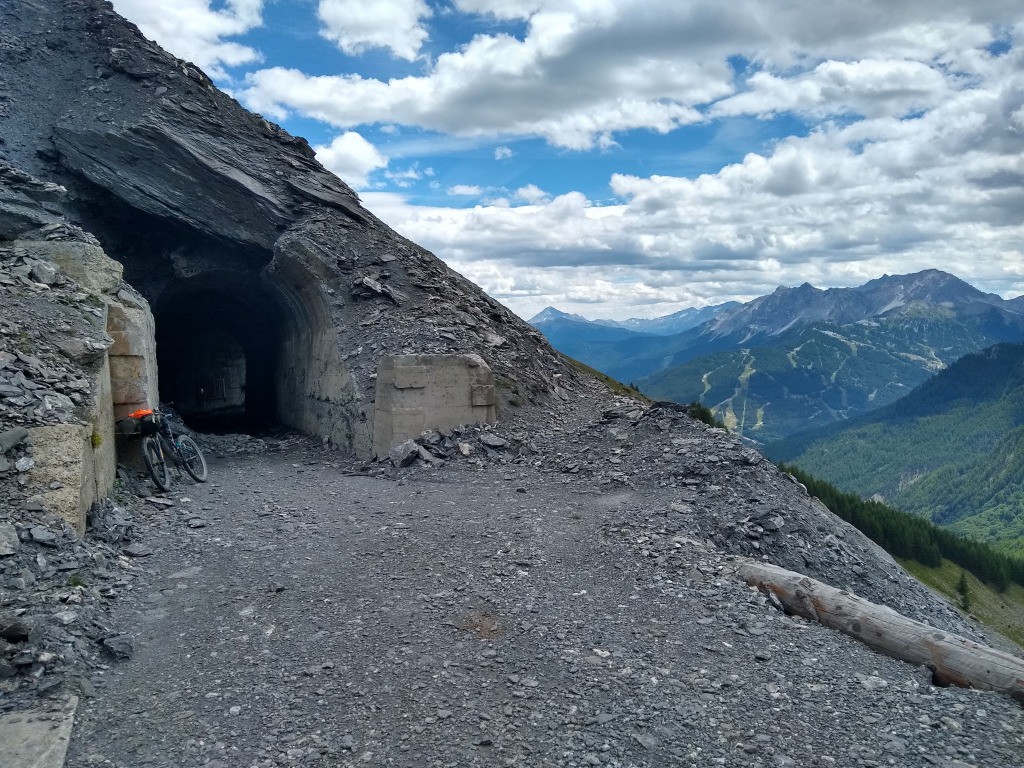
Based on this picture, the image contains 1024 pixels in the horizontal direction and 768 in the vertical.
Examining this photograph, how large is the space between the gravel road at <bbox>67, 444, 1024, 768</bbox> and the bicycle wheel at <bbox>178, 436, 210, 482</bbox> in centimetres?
296

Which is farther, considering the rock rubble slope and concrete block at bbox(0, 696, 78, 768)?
the rock rubble slope

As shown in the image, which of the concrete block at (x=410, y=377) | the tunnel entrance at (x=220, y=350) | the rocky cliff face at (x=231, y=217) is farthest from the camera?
the tunnel entrance at (x=220, y=350)

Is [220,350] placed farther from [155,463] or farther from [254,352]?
[155,463]

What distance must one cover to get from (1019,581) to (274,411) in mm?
98600

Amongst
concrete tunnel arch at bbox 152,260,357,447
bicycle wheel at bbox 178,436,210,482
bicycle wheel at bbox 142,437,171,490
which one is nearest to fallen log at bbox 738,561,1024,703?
bicycle wheel at bbox 142,437,171,490

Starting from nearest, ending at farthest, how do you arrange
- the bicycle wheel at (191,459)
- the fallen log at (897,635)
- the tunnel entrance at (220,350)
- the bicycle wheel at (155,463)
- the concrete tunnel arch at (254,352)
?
the fallen log at (897,635), the bicycle wheel at (155,463), the bicycle wheel at (191,459), the concrete tunnel arch at (254,352), the tunnel entrance at (220,350)

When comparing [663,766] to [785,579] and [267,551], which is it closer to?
[785,579]

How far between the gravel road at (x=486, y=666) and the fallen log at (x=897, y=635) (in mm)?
264

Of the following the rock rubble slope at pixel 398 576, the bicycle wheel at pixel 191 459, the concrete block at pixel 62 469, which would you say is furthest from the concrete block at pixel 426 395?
the concrete block at pixel 62 469

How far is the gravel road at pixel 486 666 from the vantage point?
6230mm

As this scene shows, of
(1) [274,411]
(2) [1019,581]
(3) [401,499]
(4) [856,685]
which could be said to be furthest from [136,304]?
(2) [1019,581]

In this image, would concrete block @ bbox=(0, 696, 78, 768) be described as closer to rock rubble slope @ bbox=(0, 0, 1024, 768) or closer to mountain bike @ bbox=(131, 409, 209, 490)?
rock rubble slope @ bbox=(0, 0, 1024, 768)

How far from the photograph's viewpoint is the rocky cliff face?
2153 cm

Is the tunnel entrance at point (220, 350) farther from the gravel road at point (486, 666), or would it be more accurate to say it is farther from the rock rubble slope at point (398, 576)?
the gravel road at point (486, 666)
